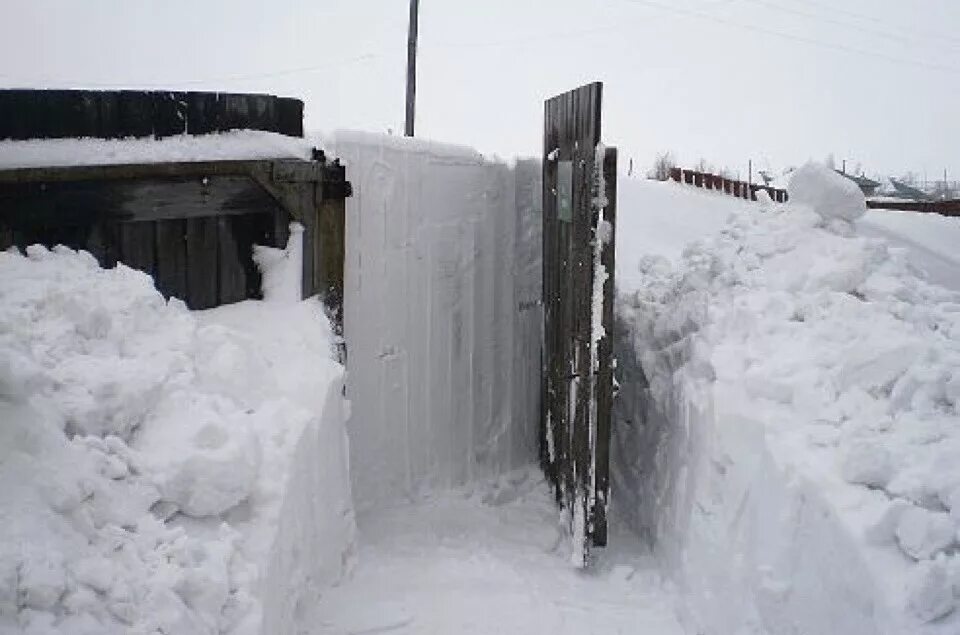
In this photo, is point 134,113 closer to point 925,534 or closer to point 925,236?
point 925,534

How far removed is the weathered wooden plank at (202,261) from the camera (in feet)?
13.9

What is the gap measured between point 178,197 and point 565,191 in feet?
8.13

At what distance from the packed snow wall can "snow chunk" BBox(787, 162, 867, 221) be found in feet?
6.66

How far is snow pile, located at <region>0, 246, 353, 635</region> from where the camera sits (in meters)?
2.29

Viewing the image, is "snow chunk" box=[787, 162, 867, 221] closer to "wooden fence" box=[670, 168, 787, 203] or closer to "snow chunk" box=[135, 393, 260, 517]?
"snow chunk" box=[135, 393, 260, 517]

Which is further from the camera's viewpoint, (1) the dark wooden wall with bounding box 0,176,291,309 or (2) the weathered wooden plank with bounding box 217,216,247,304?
(2) the weathered wooden plank with bounding box 217,216,247,304

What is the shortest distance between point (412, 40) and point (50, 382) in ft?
41.3

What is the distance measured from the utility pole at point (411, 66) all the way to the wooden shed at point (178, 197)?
950 centimetres

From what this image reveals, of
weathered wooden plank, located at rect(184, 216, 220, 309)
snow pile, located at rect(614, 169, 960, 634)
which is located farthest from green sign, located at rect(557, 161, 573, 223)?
weathered wooden plank, located at rect(184, 216, 220, 309)

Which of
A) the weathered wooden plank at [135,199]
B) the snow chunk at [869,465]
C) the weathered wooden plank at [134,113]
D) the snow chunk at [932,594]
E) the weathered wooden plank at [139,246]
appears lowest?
the snow chunk at [932,594]

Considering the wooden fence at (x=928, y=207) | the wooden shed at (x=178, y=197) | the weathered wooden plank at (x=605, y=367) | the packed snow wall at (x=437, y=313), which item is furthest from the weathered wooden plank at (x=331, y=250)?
the wooden fence at (x=928, y=207)

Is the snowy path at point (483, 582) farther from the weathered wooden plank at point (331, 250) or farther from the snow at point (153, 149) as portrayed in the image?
the snow at point (153, 149)

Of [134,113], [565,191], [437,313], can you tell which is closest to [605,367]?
[565,191]

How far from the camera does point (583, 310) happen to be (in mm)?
4953
